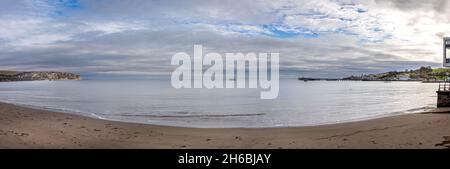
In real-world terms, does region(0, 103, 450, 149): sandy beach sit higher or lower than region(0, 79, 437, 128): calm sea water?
higher

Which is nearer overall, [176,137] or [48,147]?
[48,147]

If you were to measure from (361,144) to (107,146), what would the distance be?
10.4 meters

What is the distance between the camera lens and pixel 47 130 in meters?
17.3

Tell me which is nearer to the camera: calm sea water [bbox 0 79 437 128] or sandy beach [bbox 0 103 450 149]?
sandy beach [bbox 0 103 450 149]

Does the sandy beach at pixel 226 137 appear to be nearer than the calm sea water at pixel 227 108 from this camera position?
Yes

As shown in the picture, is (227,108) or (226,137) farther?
(227,108)

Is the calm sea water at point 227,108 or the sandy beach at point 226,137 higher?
the sandy beach at point 226,137

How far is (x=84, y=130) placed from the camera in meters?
18.2

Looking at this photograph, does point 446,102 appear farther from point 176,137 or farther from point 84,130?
point 84,130
